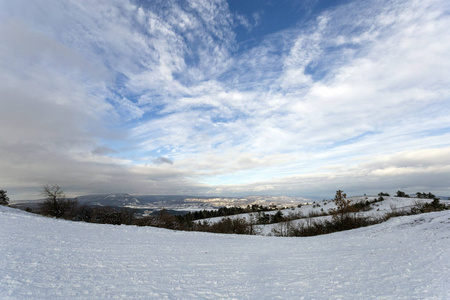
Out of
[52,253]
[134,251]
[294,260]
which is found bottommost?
[294,260]

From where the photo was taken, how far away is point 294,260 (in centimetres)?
588

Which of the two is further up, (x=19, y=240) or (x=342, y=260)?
(x=19, y=240)

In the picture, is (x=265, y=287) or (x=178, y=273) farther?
(x=178, y=273)

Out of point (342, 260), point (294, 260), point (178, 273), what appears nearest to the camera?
point (178, 273)

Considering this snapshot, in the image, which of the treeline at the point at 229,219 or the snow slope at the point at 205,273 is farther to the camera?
the treeline at the point at 229,219

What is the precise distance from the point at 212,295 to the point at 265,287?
948mm

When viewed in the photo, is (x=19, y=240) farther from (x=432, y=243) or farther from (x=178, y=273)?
(x=432, y=243)

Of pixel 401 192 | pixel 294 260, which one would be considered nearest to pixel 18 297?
pixel 294 260

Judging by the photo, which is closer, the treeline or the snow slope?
the snow slope

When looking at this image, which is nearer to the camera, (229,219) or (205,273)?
(205,273)

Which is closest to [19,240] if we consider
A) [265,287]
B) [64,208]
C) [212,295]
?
[212,295]

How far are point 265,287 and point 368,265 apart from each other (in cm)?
249

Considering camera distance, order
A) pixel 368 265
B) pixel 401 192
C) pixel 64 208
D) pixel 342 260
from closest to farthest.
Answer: pixel 368 265, pixel 342 260, pixel 64 208, pixel 401 192

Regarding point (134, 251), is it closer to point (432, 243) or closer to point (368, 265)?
point (368, 265)
